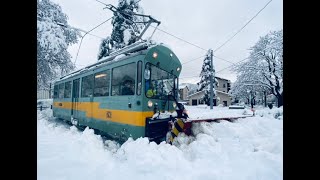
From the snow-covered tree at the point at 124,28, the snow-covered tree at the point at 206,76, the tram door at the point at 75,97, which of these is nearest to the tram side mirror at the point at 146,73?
the tram door at the point at 75,97

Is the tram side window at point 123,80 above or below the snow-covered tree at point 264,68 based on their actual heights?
below

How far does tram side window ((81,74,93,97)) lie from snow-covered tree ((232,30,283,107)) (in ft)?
74.5

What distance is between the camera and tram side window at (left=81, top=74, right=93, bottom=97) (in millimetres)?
9211

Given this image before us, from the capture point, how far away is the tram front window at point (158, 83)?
268 inches

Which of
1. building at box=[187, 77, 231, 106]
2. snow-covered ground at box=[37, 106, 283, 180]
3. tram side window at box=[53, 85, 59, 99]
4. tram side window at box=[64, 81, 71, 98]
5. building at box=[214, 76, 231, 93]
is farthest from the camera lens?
building at box=[214, 76, 231, 93]

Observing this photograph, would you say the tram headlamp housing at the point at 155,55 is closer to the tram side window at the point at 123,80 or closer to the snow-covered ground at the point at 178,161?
the tram side window at the point at 123,80

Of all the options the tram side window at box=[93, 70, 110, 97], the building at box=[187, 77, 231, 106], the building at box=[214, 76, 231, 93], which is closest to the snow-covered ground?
the tram side window at box=[93, 70, 110, 97]

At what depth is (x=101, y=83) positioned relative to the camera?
844 cm

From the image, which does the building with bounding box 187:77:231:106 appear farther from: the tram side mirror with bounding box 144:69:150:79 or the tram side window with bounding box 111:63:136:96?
the tram side mirror with bounding box 144:69:150:79

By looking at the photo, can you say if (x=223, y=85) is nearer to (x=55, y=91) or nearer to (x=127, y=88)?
(x=55, y=91)

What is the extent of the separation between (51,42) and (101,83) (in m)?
7.10

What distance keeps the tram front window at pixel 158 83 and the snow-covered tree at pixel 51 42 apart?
611 centimetres
